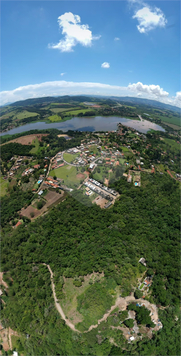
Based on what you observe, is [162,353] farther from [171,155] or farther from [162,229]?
[171,155]

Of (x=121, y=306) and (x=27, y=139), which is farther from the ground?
(x=27, y=139)

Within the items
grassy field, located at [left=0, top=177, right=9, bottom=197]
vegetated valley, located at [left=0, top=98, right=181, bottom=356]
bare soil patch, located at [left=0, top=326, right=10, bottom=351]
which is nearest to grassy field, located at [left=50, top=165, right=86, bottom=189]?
vegetated valley, located at [left=0, top=98, right=181, bottom=356]

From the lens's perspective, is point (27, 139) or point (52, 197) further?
point (27, 139)

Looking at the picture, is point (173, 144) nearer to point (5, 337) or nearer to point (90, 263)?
point (90, 263)

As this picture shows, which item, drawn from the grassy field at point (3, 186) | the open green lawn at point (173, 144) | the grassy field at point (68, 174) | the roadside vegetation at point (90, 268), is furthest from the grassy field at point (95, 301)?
the open green lawn at point (173, 144)

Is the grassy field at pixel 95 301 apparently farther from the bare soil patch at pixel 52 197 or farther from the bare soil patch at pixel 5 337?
the bare soil patch at pixel 52 197

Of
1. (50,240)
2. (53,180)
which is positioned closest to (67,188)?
(53,180)

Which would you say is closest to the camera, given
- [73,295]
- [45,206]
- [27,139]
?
[73,295]

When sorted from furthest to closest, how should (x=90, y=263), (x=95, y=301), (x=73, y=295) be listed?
(x=90, y=263) → (x=73, y=295) → (x=95, y=301)

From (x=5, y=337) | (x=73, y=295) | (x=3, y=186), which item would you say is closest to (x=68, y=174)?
(x=3, y=186)

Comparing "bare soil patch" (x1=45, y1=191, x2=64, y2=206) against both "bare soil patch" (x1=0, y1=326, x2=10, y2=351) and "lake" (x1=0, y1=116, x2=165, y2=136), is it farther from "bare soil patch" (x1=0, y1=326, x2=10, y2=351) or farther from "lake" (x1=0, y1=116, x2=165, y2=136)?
"lake" (x1=0, y1=116, x2=165, y2=136)
